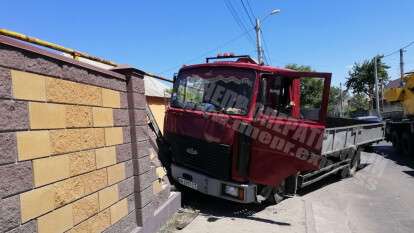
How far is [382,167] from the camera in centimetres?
1359

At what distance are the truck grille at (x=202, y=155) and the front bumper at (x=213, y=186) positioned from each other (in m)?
0.08

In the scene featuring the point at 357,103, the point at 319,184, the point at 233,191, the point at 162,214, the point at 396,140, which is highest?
the point at 357,103

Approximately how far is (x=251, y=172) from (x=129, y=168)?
239cm

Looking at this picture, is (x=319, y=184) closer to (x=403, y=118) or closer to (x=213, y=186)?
(x=213, y=186)

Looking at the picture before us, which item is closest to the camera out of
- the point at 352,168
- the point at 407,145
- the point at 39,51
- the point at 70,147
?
the point at 39,51

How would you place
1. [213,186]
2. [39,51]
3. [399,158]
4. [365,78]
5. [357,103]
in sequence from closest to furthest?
[39,51]
[213,186]
[399,158]
[365,78]
[357,103]

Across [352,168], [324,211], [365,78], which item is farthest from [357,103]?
[324,211]

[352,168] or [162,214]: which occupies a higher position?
[162,214]

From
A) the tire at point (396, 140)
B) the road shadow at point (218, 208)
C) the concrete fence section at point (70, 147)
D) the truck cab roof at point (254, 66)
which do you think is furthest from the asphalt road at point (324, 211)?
the tire at point (396, 140)

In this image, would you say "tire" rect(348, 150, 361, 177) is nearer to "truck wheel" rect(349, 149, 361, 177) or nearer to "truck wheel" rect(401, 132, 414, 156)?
"truck wheel" rect(349, 149, 361, 177)

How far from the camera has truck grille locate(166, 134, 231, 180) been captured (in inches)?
267

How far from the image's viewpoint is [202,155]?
702 cm

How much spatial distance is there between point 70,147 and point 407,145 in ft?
48.2

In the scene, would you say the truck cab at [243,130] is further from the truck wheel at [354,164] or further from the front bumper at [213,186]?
the truck wheel at [354,164]
